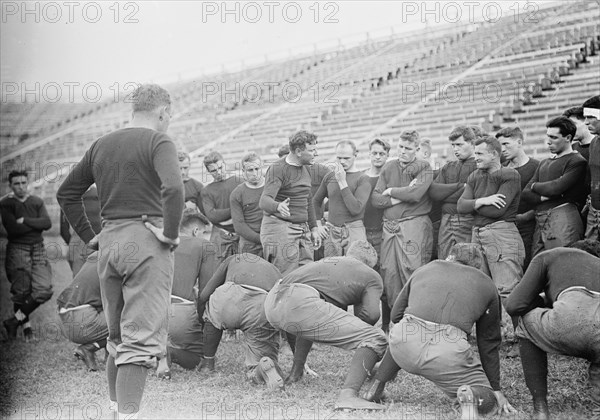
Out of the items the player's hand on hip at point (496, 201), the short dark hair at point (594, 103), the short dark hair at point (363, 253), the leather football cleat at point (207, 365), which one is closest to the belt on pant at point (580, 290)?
the short dark hair at point (363, 253)

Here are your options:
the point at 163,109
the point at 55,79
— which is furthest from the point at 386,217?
the point at 55,79

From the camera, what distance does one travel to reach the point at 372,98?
17422 millimetres

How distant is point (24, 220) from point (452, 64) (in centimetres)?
1298

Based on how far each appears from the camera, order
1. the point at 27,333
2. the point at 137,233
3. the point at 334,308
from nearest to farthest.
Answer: the point at 137,233 → the point at 334,308 → the point at 27,333

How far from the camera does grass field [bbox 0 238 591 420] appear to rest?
4.11 m

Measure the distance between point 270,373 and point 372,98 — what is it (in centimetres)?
1352

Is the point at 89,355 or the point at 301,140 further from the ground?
the point at 301,140

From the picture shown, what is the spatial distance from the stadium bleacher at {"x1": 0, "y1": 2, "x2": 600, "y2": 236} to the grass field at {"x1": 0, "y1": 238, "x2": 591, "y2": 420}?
16.9 feet

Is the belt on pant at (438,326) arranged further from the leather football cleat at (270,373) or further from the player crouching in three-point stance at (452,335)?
the leather football cleat at (270,373)

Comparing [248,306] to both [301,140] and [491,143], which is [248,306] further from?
[491,143]

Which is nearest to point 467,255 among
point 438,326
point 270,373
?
point 438,326

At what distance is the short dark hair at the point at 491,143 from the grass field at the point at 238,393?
5.30 feet

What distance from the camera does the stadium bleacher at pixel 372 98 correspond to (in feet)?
42.1

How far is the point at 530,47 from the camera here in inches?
641
